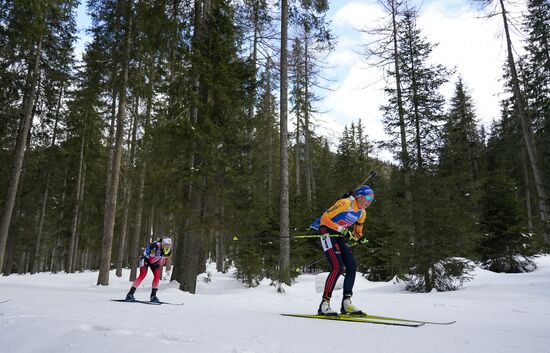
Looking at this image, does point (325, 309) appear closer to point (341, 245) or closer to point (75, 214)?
point (341, 245)

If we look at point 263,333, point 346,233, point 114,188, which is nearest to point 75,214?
point 114,188

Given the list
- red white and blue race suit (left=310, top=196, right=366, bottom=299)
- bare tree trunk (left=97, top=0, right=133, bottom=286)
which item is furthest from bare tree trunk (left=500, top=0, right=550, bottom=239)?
bare tree trunk (left=97, top=0, right=133, bottom=286)

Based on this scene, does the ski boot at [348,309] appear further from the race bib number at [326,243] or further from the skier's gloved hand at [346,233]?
the skier's gloved hand at [346,233]

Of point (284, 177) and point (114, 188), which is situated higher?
point (284, 177)

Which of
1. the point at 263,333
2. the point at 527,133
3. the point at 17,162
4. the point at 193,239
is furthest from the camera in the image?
the point at 527,133

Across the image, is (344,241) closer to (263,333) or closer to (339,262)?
(339,262)

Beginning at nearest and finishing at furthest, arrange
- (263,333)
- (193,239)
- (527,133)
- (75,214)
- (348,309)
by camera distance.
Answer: (263,333)
(348,309)
(193,239)
(527,133)
(75,214)

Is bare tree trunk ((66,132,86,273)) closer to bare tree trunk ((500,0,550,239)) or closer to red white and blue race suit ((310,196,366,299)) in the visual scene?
red white and blue race suit ((310,196,366,299))

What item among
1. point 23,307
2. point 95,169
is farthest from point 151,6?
point 95,169

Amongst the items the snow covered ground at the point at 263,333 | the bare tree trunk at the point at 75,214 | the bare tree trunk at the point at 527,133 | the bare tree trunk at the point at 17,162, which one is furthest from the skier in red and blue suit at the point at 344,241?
the bare tree trunk at the point at 75,214

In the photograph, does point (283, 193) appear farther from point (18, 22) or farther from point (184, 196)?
point (18, 22)

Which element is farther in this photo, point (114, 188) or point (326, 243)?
point (114, 188)

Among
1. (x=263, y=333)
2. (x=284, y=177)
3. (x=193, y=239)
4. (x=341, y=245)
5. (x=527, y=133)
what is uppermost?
(x=527, y=133)

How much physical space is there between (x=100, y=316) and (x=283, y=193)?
8.57 meters
